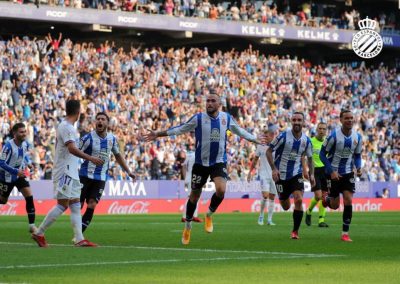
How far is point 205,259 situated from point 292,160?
616 cm

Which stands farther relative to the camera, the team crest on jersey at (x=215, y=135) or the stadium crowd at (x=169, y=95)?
the stadium crowd at (x=169, y=95)

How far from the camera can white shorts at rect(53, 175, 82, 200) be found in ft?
53.3

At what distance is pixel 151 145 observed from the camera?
43688 mm

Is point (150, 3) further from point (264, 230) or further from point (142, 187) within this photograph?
point (264, 230)

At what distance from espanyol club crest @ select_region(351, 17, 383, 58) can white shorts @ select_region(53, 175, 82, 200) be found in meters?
47.6

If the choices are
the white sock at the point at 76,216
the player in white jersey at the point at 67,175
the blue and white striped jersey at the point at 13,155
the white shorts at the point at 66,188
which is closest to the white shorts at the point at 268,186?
the blue and white striped jersey at the point at 13,155

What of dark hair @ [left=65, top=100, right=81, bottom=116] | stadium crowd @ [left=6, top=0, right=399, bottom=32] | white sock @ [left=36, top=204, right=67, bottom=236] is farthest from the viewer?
stadium crowd @ [left=6, top=0, right=399, bottom=32]

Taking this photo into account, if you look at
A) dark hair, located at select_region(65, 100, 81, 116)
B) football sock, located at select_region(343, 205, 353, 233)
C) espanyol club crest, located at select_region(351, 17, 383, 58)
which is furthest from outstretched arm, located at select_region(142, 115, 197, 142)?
espanyol club crest, located at select_region(351, 17, 383, 58)

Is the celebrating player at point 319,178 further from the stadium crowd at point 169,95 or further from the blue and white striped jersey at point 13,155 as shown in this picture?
the stadium crowd at point 169,95

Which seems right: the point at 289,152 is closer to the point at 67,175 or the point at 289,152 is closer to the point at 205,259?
the point at 67,175

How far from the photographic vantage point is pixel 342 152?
19422 mm

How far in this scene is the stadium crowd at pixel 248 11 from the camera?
2044 inches

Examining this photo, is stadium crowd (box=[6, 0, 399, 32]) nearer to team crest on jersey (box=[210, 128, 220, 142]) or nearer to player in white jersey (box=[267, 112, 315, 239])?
player in white jersey (box=[267, 112, 315, 239])

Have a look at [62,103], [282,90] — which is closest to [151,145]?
[62,103]
